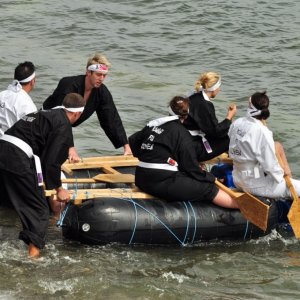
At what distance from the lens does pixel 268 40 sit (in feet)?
66.2

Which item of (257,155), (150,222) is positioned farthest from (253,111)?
(150,222)

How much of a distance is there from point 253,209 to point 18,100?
2901mm

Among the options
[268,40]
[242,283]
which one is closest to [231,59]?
[268,40]

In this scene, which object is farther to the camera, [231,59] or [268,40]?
[268,40]

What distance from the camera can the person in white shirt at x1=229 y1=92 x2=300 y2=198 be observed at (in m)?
8.81

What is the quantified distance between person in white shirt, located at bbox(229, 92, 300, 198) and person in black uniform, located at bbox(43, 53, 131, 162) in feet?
6.53

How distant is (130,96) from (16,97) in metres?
7.00

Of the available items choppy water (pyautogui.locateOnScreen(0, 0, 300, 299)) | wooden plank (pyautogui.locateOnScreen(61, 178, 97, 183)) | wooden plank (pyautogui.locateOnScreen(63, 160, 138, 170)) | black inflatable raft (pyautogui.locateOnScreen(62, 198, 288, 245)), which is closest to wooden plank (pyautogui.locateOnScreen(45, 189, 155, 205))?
black inflatable raft (pyautogui.locateOnScreen(62, 198, 288, 245))

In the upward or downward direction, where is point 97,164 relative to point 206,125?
downward

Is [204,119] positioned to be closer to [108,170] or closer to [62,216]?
[108,170]

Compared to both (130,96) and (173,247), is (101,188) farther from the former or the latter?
(130,96)

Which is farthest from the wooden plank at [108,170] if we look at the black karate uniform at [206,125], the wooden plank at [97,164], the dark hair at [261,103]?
the dark hair at [261,103]

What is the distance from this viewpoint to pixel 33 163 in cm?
796

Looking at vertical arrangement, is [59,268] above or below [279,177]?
below
